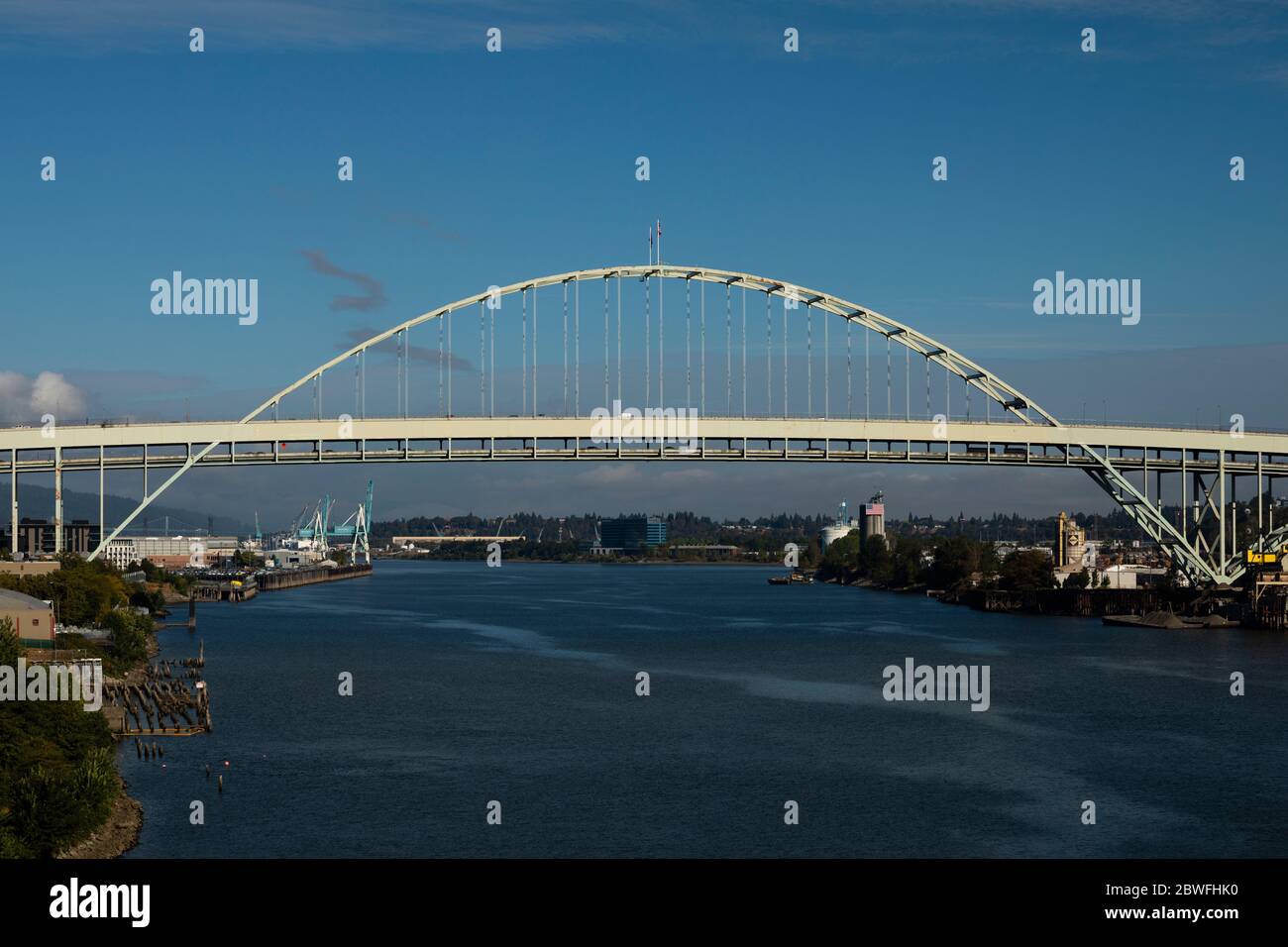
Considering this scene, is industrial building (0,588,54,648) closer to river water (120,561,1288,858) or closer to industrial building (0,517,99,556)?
river water (120,561,1288,858)

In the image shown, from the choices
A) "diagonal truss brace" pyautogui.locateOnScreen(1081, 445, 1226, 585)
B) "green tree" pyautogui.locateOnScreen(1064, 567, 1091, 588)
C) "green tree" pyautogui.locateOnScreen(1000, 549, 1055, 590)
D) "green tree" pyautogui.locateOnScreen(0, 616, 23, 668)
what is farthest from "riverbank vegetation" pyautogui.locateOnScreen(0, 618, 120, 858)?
"green tree" pyautogui.locateOnScreen(1000, 549, 1055, 590)

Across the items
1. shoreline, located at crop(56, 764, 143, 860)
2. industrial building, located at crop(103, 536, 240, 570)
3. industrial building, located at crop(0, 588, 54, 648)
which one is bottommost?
industrial building, located at crop(103, 536, 240, 570)

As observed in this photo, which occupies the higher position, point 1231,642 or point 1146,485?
point 1146,485

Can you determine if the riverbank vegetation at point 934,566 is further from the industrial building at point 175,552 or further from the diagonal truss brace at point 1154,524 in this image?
the industrial building at point 175,552
